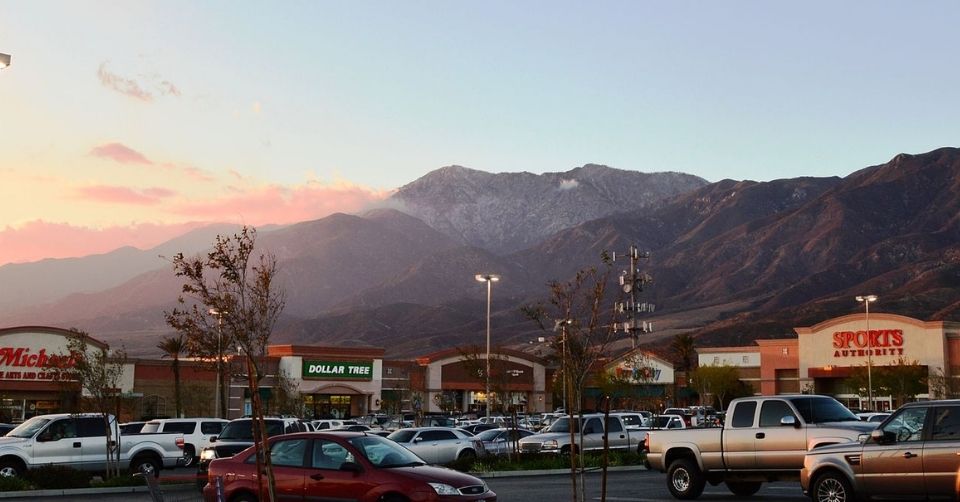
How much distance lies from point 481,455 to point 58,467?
537 inches

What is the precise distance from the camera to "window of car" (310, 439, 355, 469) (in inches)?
657

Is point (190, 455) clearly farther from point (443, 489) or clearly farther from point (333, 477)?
point (443, 489)

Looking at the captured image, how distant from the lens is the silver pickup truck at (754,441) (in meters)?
21.2

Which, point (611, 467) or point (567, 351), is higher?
point (567, 351)

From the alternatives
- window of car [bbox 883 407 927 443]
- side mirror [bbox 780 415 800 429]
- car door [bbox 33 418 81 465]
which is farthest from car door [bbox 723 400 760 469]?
car door [bbox 33 418 81 465]

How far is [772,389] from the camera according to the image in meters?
101

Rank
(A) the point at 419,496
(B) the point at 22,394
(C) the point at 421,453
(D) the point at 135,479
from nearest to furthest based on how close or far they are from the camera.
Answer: (A) the point at 419,496 → (D) the point at 135,479 → (C) the point at 421,453 → (B) the point at 22,394

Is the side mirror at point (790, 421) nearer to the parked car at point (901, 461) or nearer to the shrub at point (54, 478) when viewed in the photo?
the parked car at point (901, 461)

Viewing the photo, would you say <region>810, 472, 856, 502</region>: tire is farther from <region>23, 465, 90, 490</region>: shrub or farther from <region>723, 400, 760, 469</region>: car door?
<region>23, 465, 90, 490</region>: shrub

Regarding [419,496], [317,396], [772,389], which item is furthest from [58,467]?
[772,389]

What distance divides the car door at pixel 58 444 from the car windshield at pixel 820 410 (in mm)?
19344

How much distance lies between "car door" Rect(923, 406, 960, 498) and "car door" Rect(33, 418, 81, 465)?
2239cm

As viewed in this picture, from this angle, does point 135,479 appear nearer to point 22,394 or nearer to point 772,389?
point 22,394

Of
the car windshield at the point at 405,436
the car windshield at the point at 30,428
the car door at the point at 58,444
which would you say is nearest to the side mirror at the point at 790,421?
the car windshield at the point at 405,436
